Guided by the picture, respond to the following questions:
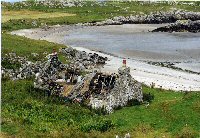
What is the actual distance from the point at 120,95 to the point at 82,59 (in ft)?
82.8

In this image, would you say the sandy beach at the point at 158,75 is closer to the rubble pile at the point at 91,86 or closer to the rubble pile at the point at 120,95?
the rubble pile at the point at 91,86

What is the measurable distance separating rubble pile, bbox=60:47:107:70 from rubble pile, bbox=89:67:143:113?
18016 mm

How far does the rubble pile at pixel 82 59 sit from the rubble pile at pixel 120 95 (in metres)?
18.0

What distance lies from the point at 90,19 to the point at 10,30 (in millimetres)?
31520

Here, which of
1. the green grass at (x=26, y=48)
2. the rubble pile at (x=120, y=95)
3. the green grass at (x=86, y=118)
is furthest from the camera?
the green grass at (x=26, y=48)

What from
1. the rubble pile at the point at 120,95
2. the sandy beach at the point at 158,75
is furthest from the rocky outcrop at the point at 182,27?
the rubble pile at the point at 120,95

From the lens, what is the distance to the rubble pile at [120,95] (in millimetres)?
33875

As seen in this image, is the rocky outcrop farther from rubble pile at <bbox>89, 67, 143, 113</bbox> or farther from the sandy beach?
rubble pile at <bbox>89, 67, 143, 113</bbox>

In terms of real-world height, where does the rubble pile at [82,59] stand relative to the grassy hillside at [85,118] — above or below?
below

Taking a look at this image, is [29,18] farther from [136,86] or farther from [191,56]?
[136,86]

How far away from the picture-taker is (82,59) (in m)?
59.5

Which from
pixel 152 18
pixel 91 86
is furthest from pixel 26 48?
pixel 152 18

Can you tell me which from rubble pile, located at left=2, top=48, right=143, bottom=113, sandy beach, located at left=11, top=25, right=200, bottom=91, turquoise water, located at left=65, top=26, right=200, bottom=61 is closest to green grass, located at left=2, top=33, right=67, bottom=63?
sandy beach, located at left=11, top=25, right=200, bottom=91

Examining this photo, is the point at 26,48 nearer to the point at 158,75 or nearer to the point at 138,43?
the point at 158,75
